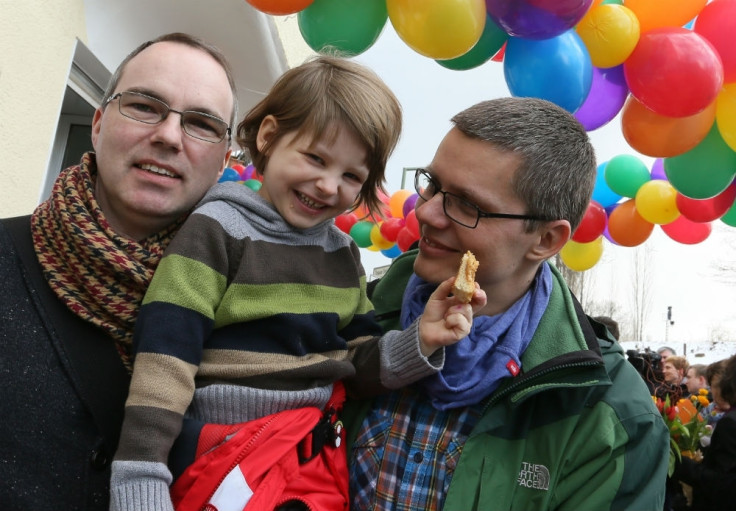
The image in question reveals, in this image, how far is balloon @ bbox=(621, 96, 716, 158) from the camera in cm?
335

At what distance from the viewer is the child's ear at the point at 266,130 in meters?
1.84

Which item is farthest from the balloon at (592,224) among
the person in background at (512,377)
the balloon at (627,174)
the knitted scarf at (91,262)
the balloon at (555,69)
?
the knitted scarf at (91,262)

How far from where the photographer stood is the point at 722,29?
3205 millimetres

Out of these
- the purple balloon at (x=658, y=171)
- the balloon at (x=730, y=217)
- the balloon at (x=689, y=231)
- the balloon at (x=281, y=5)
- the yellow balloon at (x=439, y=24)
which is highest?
the purple balloon at (x=658, y=171)

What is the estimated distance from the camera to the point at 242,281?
4.93 feet

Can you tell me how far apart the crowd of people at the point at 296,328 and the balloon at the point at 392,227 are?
4.45m

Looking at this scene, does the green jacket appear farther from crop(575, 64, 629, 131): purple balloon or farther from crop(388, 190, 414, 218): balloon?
crop(388, 190, 414, 218): balloon

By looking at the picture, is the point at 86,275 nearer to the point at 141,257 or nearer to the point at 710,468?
the point at 141,257

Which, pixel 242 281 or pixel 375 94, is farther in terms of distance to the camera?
pixel 375 94

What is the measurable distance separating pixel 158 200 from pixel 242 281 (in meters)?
0.30

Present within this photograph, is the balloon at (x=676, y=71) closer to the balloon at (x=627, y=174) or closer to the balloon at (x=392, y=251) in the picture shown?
the balloon at (x=627, y=174)

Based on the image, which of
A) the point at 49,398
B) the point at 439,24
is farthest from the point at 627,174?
the point at 49,398

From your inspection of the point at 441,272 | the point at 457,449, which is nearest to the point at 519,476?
the point at 457,449

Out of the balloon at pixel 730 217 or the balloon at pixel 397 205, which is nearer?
the balloon at pixel 730 217
